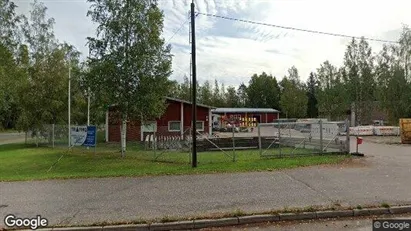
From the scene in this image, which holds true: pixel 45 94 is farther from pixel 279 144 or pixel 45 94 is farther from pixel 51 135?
pixel 279 144

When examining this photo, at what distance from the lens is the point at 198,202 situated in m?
8.41

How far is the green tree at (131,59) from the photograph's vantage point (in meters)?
18.0

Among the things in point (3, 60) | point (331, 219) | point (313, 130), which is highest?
point (3, 60)

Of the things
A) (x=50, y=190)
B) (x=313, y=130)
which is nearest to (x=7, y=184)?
(x=50, y=190)

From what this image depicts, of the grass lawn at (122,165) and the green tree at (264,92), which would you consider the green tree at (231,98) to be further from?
the grass lawn at (122,165)

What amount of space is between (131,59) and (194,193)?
10.6 meters

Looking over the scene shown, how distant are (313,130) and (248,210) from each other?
43.3 feet

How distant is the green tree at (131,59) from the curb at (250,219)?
11656 mm

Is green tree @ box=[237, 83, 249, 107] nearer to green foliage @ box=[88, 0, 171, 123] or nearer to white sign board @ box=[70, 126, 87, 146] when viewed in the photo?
white sign board @ box=[70, 126, 87, 146]

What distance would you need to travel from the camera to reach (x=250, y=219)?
22.9 feet

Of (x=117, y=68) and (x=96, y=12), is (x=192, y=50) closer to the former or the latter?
(x=117, y=68)

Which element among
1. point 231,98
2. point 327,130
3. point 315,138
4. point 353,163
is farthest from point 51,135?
point 231,98

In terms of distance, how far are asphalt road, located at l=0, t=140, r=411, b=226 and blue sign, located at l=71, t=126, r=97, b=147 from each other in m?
9.84

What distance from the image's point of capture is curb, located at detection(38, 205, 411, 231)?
6.68 meters
